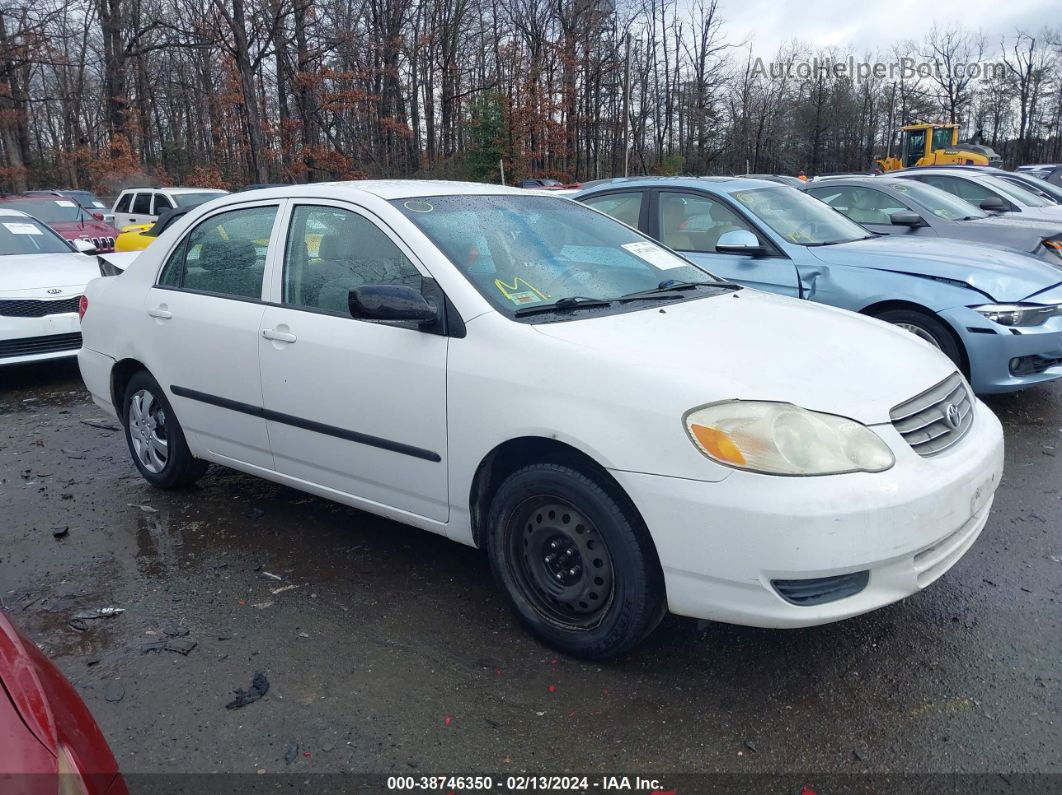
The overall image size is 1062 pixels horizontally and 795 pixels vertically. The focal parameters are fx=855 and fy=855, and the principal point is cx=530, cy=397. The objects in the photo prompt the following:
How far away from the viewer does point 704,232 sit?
21.4 ft

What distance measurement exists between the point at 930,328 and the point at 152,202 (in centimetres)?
1673

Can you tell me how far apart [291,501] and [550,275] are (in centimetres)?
218

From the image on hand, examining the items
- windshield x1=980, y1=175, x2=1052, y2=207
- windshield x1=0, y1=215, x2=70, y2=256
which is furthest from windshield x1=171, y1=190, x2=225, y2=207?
windshield x1=980, y1=175, x2=1052, y2=207

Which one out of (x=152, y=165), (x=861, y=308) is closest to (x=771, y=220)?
(x=861, y=308)

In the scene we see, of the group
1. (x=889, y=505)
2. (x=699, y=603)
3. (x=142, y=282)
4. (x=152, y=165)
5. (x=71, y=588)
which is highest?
(x=152, y=165)

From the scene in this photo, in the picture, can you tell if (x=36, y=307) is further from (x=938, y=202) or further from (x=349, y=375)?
(x=938, y=202)

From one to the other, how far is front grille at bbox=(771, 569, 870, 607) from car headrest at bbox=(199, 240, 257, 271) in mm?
2902

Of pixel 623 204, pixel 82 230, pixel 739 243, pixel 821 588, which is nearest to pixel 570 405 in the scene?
pixel 821 588

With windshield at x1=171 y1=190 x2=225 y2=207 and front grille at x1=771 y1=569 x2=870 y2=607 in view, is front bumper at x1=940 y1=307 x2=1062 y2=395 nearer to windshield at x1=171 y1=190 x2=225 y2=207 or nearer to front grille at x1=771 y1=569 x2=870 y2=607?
front grille at x1=771 y1=569 x2=870 y2=607

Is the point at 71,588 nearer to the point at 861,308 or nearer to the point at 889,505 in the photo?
the point at 889,505

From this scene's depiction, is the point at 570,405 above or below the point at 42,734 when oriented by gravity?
above

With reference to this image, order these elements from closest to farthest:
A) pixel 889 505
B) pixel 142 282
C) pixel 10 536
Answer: pixel 889 505 < pixel 10 536 < pixel 142 282

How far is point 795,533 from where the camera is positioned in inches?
99.0

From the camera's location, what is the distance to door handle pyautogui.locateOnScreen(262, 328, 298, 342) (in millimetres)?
3785
